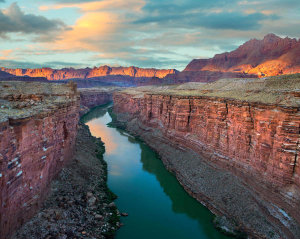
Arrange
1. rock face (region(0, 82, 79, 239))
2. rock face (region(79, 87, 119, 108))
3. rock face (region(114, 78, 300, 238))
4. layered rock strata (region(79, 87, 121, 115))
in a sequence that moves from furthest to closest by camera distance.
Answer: rock face (region(79, 87, 119, 108))
layered rock strata (region(79, 87, 121, 115))
rock face (region(114, 78, 300, 238))
rock face (region(0, 82, 79, 239))

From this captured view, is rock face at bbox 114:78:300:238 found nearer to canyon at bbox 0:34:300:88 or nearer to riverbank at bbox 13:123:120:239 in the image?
riverbank at bbox 13:123:120:239

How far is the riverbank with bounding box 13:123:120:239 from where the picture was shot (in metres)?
16.3

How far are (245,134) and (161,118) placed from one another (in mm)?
24175

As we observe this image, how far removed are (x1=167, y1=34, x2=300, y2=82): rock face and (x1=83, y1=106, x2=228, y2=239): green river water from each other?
70127mm

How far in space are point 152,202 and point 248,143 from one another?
42.4ft

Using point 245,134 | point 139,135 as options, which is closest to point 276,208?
point 245,134

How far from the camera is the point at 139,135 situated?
52.3 meters

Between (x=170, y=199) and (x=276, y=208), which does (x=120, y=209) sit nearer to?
(x=170, y=199)

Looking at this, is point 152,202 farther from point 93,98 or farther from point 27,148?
point 93,98

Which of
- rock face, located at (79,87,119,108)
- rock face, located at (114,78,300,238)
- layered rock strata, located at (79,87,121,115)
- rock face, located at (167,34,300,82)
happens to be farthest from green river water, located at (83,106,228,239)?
rock face, located at (167,34,300,82)

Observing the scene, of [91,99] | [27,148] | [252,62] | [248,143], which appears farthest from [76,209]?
[252,62]

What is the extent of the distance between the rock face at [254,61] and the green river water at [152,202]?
230 ft

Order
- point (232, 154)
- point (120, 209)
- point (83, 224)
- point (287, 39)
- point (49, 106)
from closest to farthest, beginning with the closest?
point (83, 224)
point (49, 106)
point (120, 209)
point (232, 154)
point (287, 39)

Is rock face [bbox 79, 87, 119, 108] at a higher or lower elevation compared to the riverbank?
higher
